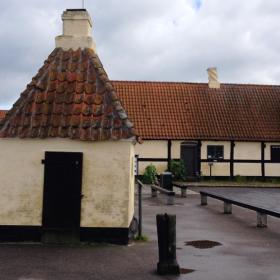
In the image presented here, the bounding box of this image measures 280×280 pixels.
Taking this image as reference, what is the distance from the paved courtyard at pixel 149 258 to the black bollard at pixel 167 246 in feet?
0.58

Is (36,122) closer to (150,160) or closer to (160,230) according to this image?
(160,230)

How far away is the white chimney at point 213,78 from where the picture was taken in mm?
30266

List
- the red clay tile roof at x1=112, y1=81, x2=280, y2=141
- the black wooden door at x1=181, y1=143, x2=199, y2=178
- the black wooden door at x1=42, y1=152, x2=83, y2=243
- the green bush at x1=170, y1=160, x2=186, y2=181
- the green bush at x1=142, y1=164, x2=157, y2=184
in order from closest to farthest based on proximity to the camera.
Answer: the black wooden door at x1=42, y1=152, x2=83, y2=243
the green bush at x1=142, y1=164, x2=157, y2=184
the green bush at x1=170, y1=160, x2=186, y2=181
the red clay tile roof at x1=112, y1=81, x2=280, y2=141
the black wooden door at x1=181, y1=143, x2=199, y2=178

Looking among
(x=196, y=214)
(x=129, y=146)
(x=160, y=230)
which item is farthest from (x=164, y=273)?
(x=196, y=214)

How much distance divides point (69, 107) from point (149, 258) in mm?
3323

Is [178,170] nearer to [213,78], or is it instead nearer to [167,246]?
[213,78]

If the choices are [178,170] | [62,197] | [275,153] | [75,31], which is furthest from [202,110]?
[62,197]

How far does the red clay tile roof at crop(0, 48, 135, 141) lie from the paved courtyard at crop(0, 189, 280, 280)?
6.85 ft

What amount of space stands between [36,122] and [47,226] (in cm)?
196

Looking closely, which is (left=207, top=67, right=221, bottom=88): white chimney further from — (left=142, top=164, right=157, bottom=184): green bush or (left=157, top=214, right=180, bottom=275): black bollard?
(left=157, top=214, right=180, bottom=275): black bollard

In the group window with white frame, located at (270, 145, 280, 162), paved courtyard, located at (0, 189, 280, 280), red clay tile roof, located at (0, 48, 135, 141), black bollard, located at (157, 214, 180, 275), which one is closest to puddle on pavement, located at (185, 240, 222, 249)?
paved courtyard, located at (0, 189, 280, 280)

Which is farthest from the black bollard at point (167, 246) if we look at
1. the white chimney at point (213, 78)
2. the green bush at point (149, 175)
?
the white chimney at point (213, 78)

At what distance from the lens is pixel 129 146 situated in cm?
889

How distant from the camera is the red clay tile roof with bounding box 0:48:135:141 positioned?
891 cm
